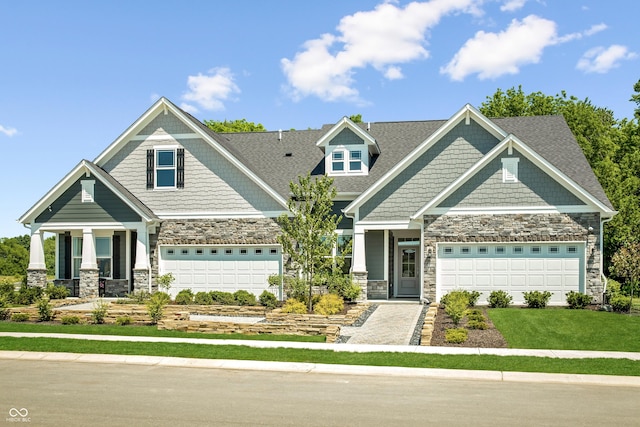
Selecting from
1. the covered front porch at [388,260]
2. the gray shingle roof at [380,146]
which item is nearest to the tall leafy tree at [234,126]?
the gray shingle roof at [380,146]

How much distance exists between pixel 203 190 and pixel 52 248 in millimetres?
28646

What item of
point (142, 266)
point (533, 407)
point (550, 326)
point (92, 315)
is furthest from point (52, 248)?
point (533, 407)

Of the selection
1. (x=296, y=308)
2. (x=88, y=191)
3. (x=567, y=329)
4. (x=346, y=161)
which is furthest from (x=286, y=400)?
(x=88, y=191)

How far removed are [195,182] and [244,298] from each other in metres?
5.67

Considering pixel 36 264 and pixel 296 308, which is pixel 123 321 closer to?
pixel 296 308

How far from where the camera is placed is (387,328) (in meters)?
18.5

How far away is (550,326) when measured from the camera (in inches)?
725

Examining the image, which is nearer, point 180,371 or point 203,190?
point 180,371

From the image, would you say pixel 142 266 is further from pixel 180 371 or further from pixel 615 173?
pixel 615 173

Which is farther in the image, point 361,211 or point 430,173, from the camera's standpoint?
point 430,173

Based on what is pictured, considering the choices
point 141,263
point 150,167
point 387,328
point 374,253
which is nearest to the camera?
point 387,328

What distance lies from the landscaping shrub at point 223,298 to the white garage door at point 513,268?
315 inches

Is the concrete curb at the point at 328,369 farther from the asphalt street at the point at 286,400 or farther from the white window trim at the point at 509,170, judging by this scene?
the white window trim at the point at 509,170

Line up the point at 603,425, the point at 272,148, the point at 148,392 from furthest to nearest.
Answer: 1. the point at 272,148
2. the point at 148,392
3. the point at 603,425
